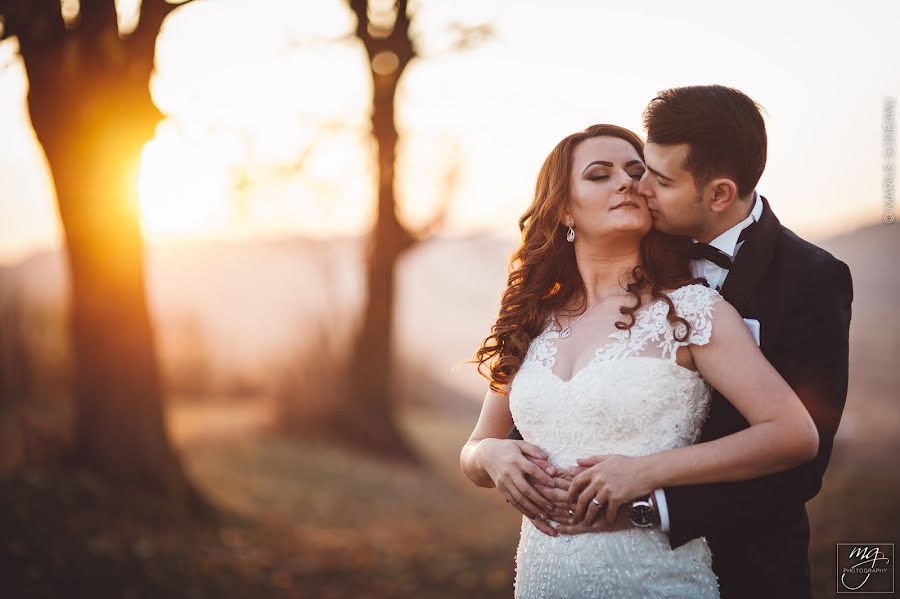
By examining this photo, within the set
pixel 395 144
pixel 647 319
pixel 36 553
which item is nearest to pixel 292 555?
pixel 36 553

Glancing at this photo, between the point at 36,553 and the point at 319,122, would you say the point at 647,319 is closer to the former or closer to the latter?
the point at 36,553

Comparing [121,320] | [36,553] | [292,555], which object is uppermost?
[121,320]

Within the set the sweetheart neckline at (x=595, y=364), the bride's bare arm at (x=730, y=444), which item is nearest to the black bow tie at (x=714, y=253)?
the bride's bare arm at (x=730, y=444)

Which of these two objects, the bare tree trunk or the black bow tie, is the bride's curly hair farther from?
the bare tree trunk

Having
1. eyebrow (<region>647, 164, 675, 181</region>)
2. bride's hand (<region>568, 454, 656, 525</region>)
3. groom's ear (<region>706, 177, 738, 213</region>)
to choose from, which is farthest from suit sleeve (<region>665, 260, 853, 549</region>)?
eyebrow (<region>647, 164, 675, 181</region>)

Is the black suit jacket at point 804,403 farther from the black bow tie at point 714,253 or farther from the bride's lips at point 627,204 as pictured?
the bride's lips at point 627,204

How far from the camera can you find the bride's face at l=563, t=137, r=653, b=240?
126 inches

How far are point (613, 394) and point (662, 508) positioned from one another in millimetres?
439

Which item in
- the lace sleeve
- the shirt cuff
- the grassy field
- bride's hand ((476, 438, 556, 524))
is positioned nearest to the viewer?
the shirt cuff

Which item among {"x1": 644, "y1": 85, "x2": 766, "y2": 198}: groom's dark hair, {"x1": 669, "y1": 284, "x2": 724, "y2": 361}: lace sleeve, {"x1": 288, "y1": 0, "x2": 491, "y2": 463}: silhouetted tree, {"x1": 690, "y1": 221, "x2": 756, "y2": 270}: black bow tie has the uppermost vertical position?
{"x1": 644, "y1": 85, "x2": 766, "y2": 198}: groom's dark hair

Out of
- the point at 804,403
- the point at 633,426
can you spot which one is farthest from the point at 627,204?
the point at 804,403

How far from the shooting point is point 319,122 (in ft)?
40.6

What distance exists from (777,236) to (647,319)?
587 mm

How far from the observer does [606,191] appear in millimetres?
3303
